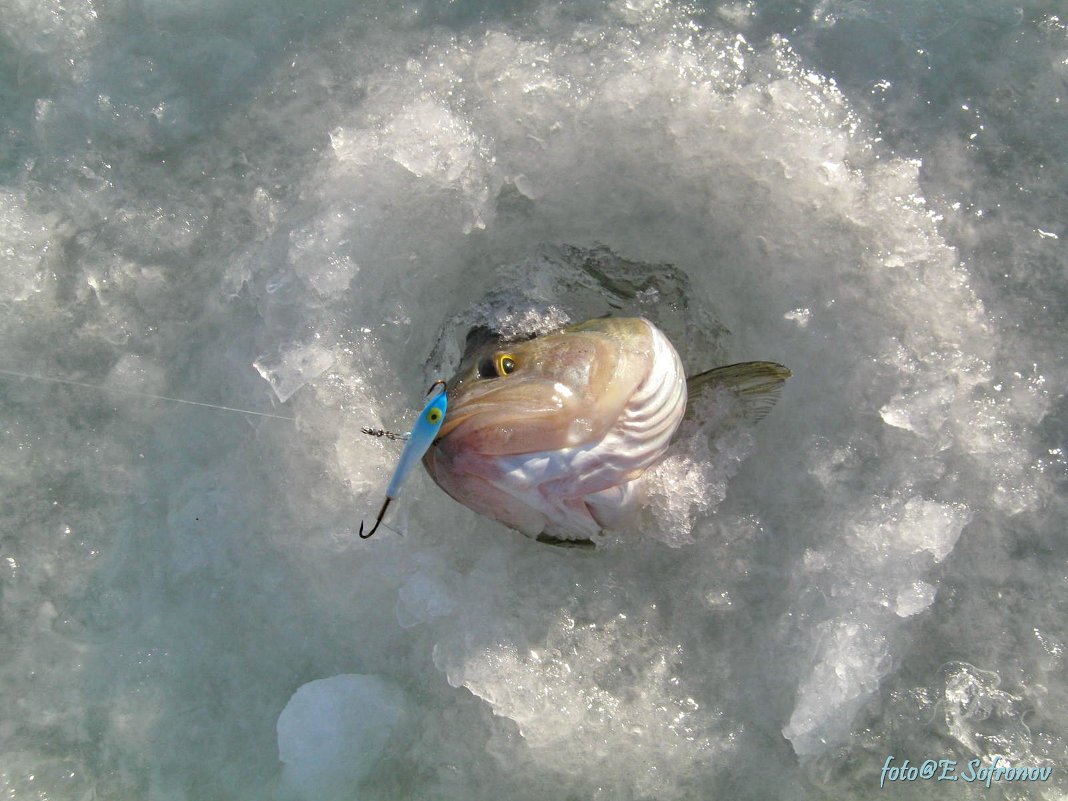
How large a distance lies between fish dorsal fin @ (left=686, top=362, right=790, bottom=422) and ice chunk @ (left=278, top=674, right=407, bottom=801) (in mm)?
1448

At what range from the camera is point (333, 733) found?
2.54 m

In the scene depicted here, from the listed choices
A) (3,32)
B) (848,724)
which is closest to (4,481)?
(3,32)

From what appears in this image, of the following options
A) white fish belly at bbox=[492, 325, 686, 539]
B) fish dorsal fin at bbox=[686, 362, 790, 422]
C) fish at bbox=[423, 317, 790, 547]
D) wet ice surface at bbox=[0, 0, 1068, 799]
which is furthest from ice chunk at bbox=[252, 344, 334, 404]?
fish dorsal fin at bbox=[686, 362, 790, 422]

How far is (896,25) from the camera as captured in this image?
2764mm

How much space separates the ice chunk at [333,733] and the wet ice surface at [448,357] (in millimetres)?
14

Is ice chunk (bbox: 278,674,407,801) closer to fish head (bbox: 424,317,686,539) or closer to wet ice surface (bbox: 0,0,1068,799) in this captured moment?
wet ice surface (bbox: 0,0,1068,799)

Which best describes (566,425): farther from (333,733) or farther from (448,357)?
(333,733)

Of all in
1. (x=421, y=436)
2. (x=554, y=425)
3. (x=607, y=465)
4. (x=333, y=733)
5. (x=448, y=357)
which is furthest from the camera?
(x=448, y=357)

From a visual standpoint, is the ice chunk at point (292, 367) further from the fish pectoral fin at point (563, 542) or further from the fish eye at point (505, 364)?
the fish pectoral fin at point (563, 542)

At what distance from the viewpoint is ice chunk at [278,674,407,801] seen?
2544mm

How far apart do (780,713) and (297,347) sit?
1.96 metres

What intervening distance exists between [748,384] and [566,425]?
767 millimetres

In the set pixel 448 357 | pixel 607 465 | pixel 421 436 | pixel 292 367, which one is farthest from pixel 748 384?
pixel 292 367

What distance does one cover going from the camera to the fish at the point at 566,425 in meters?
2.16
